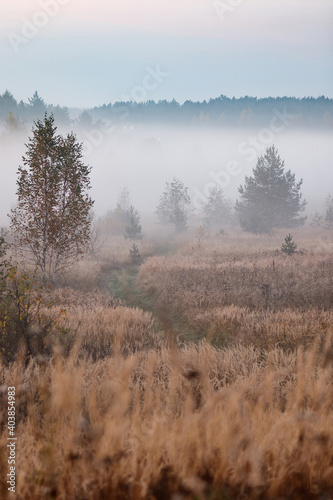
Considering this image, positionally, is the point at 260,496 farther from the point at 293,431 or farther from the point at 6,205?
the point at 6,205

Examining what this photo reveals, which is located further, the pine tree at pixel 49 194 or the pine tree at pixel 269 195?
the pine tree at pixel 269 195

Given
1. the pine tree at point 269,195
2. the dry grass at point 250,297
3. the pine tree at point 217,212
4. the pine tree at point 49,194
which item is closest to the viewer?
the dry grass at point 250,297

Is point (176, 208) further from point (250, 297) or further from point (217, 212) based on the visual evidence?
point (250, 297)

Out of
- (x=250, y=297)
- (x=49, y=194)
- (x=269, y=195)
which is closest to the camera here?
(x=250, y=297)

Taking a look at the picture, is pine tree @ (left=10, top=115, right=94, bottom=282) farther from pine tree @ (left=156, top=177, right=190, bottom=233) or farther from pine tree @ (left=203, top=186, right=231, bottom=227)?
pine tree @ (left=203, top=186, right=231, bottom=227)

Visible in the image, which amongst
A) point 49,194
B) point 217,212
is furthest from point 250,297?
point 217,212

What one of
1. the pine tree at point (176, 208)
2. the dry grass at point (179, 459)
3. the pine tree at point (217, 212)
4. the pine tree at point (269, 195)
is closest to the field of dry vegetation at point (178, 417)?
the dry grass at point (179, 459)

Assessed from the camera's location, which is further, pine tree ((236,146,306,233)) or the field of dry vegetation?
pine tree ((236,146,306,233))

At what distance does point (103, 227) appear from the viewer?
43312mm

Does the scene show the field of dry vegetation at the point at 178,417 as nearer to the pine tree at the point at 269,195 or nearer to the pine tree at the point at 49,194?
the pine tree at the point at 49,194

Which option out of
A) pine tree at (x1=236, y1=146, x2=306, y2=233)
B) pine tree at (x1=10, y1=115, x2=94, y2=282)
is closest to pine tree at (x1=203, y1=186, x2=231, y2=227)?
pine tree at (x1=236, y1=146, x2=306, y2=233)

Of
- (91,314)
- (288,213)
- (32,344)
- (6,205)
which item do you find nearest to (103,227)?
(288,213)

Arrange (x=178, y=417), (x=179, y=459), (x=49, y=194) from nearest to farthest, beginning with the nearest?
(x=179, y=459), (x=178, y=417), (x=49, y=194)

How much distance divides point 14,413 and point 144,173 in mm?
121207
